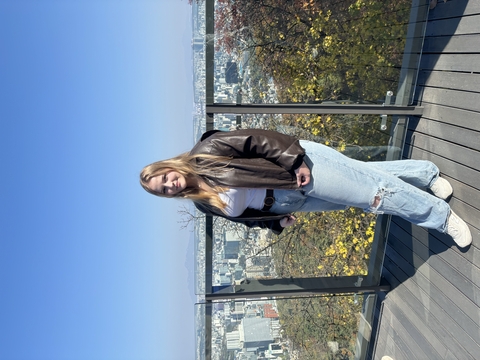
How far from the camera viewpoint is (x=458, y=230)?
10.2 feet

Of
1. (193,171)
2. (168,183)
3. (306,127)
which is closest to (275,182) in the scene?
(193,171)

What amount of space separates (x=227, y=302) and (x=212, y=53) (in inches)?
94.5

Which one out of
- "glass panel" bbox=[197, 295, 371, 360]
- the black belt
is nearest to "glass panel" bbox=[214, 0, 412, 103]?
the black belt

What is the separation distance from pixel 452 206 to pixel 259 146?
173 centimetres

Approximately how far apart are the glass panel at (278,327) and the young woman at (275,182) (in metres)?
1.40

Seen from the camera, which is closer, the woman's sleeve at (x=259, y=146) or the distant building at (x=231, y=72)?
the woman's sleeve at (x=259, y=146)

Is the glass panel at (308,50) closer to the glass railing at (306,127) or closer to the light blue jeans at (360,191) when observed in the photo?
the glass railing at (306,127)

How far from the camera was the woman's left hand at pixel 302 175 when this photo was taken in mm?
2758

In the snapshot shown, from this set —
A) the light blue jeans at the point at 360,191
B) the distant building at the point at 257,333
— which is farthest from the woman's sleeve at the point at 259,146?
the distant building at the point at 257,333

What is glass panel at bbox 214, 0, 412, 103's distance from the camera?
3.49 meters

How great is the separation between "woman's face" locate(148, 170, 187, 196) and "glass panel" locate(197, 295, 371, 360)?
1.83 m

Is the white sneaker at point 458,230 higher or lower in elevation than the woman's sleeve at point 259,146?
lower

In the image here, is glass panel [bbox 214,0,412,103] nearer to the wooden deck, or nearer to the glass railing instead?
the glass railing

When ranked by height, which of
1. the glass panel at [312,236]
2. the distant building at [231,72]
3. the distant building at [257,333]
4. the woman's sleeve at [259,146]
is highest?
the distant building at [231,72]
